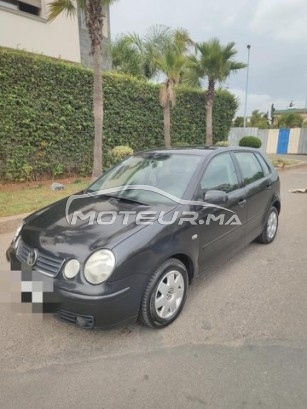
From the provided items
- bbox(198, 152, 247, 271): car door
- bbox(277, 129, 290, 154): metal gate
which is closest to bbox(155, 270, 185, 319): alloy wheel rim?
bbox(198, 152, 247, 271): car door

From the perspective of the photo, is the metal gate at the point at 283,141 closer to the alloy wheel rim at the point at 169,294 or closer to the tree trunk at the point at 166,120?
the tree trunk at the point at 166,120

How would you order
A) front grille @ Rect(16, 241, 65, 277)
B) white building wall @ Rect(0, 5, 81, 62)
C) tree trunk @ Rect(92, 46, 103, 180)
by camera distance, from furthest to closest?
white building wall @ Rect(0, 5, 81, 62) < tree trunk @ Rect(92, 46, 103, 180) < front grille @ Rect(16, 241, 65, 277)

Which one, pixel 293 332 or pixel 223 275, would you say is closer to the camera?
pixel 293 332

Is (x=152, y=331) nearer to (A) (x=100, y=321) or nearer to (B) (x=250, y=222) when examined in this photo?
Answer: (A) (x=100, y=321)

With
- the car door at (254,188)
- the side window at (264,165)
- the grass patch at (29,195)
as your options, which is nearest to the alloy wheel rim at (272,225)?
the car door at (254,188)

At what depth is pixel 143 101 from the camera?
1162cm

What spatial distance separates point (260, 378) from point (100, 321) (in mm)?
1190

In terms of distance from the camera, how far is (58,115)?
9.17 metres

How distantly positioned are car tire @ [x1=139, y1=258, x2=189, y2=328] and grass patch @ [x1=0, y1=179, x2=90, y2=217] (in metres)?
4.03

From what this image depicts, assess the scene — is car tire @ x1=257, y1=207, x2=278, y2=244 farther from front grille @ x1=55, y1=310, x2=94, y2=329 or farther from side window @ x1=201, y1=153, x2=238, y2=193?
front grille @ x1=55, y1=310, x2=94, y2=329

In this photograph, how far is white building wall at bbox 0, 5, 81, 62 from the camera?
35.6 feet

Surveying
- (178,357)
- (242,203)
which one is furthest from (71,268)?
(242,203)

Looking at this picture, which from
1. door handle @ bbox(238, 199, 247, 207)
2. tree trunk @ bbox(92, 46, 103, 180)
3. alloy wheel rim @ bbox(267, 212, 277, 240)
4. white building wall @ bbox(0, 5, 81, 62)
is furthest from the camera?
white building wall @ bbox(0, 5, 81, 62)

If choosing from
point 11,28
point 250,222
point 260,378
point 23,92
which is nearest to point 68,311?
point 260,378
